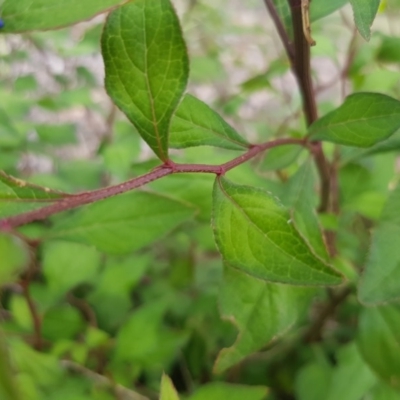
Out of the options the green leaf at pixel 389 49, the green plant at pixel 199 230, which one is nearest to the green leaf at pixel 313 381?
the green plant at pixel 199 230

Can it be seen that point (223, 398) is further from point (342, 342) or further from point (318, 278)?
point (342, 342)

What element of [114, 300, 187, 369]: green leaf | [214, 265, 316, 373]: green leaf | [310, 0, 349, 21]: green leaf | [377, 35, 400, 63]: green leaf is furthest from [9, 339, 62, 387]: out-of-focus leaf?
[377, 35, 400, 63]: green leaf

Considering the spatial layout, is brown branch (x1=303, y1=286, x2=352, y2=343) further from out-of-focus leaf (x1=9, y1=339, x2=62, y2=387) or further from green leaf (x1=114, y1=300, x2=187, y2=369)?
out-of-focus leaf (x1=9, y1=339, x2=62, y2=387)

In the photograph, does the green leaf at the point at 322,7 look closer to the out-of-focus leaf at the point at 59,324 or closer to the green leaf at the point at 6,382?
the green leaf at the point at 6,382

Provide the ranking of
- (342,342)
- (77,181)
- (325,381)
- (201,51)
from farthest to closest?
1. (201,51)
2. (77,181)
3. (342,342)
4. (325,381)

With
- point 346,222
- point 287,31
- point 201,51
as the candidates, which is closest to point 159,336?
point 346,222

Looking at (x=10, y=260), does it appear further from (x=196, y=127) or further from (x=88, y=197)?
(x=196, y=127)
